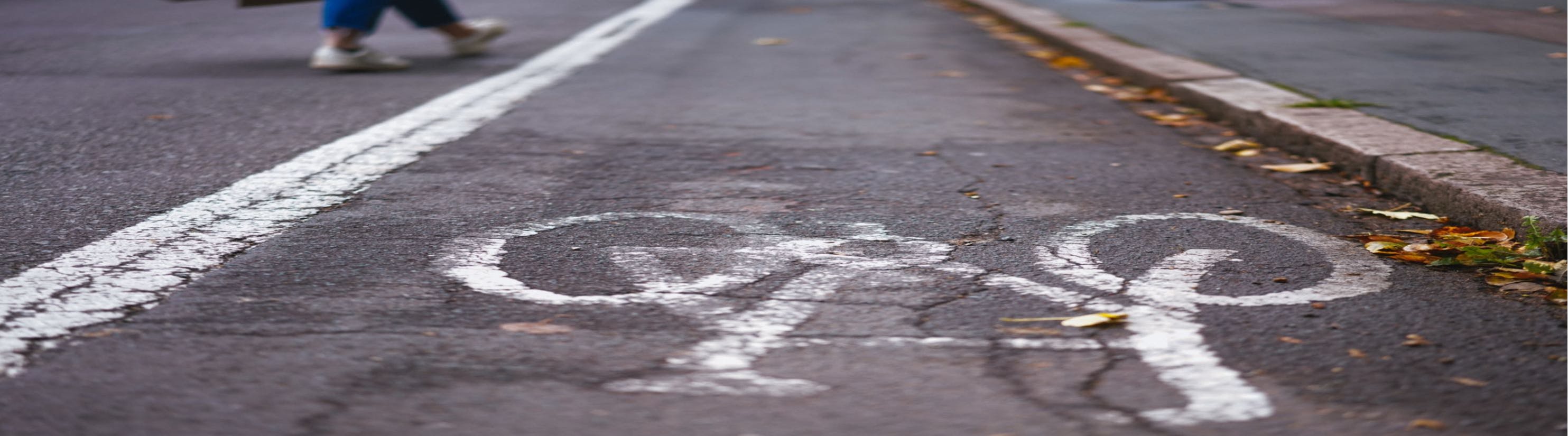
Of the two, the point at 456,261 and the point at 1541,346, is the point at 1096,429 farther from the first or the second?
the point at 456,261

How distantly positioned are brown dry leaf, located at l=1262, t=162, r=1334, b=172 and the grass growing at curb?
0.76m

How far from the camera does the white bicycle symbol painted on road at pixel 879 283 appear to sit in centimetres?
196

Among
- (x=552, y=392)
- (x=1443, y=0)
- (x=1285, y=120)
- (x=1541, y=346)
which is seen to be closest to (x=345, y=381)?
(x=552, y=392)

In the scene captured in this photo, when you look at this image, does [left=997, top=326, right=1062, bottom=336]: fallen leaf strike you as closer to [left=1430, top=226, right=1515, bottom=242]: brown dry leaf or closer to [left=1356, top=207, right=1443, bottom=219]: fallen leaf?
[left=1430, top=226, right=1515, bottom=242]: brown dry leaf

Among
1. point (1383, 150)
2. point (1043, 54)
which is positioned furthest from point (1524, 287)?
point (1043, 54)

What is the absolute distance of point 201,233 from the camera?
9.49 feet

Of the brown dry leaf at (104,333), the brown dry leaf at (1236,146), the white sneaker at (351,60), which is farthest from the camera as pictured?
the white sneaker at (351,60)

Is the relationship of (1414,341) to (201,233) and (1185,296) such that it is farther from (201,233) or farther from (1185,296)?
(201,233)

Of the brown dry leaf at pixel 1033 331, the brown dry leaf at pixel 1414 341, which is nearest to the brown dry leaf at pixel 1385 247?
the brown dry leaf at pixel 1414 341

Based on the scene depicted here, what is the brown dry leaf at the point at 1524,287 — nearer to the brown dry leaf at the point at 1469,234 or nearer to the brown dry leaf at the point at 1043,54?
the brown dry leaf at the point at 1469,234

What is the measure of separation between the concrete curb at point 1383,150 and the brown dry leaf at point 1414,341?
89 cm

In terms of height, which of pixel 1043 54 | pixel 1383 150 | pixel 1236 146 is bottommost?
pixel 1043 54

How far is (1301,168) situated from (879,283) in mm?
2040

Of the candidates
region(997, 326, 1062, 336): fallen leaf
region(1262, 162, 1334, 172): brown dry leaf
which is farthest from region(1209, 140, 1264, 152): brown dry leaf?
region(997, 326, 1062, 336): fallen leaf
